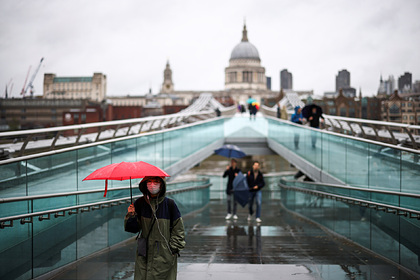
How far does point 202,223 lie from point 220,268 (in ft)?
18.4

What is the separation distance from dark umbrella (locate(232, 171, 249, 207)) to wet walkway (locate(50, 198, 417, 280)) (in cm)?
99

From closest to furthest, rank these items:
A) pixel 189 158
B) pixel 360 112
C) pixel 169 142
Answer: pixel 169 142
pixel 189 158
pixel 360 112

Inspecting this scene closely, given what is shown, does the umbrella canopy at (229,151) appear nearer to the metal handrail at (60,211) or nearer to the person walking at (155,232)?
the metal handrail at (60,211)

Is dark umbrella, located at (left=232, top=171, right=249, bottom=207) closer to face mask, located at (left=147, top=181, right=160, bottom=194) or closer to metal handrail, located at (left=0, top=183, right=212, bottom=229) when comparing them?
metal handrail, located at (left=0, top=183, right=212, bottom=229)

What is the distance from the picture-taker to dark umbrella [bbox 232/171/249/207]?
13.3m

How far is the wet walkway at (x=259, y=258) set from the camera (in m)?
7.30

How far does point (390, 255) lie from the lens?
8102 mm

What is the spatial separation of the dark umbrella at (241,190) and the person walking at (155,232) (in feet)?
25.3

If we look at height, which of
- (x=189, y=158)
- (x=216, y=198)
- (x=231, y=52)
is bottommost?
(x=216, y=198)

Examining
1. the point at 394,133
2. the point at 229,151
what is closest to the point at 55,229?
the point at 394,133

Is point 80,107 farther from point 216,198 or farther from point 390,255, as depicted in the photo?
point 390,255

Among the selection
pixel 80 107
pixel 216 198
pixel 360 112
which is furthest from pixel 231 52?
pixel 216 198

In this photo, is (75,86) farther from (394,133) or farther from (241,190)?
(394,133)

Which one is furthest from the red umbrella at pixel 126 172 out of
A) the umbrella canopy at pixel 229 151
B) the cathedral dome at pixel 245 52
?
the cathedral dome at pixel 245 52
